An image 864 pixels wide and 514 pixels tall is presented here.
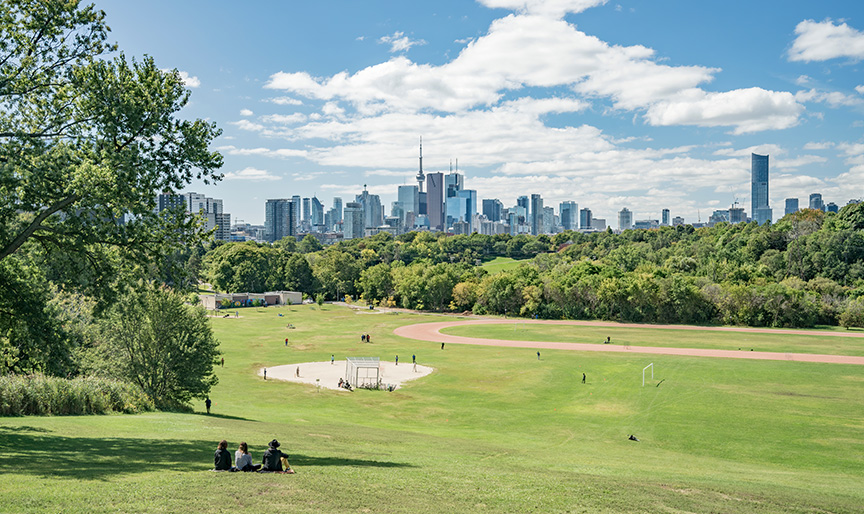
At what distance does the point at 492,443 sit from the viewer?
25.8m

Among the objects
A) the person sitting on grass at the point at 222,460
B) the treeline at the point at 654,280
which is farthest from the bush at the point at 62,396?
the treeline at the point at 654,280

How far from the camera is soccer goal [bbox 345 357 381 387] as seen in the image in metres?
44.9

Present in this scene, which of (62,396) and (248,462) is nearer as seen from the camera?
(248,462)

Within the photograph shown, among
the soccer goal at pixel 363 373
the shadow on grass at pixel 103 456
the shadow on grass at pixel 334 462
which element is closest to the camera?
the shadow on grass at pixel 103 456

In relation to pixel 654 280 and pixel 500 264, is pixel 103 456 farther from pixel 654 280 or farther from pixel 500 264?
pixel 500 264

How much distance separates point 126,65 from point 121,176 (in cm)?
409

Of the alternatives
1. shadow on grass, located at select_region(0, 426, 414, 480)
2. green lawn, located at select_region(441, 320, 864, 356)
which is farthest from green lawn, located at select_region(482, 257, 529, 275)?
shadow on grass, located at select_region(0, 426, 414, 480)

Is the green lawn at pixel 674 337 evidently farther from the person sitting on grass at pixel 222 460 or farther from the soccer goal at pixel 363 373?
the person sitting on grass at pixel 222 460

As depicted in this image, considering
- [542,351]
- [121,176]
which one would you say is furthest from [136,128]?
[542,351]

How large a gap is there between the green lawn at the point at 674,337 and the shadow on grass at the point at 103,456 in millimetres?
57239

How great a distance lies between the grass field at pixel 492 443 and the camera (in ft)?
39.4

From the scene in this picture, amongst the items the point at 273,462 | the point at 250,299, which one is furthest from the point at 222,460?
the point at 250,299

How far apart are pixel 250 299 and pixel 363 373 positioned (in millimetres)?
75830

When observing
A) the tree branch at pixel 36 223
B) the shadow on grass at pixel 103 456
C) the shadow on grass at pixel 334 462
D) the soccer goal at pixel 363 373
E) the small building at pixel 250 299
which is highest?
the tree branch at pixel 36 223
